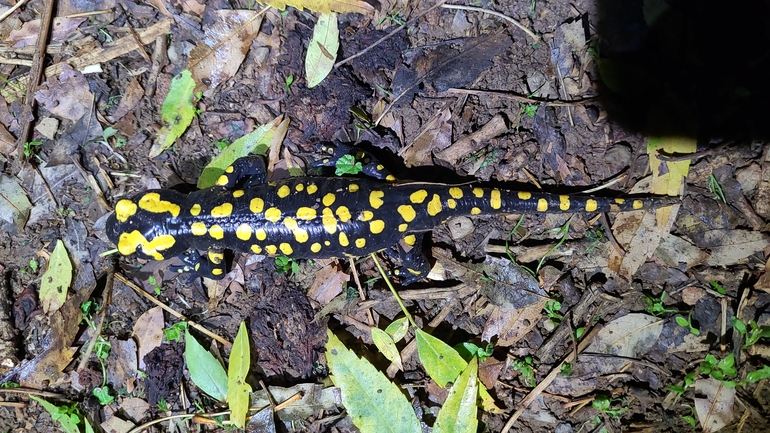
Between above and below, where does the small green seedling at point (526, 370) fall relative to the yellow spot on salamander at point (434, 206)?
below

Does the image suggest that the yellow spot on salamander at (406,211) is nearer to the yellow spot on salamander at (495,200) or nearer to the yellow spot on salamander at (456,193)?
the yellow spot on salamander at (456,193)

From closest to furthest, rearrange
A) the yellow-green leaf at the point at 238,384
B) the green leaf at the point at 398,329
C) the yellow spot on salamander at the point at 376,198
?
the yellow spot on salamander at the point at 376,198 → the yellow-green leaf at the point at 238,384 → the green leaf at the point at 398,329

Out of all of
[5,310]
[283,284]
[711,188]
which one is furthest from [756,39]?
[5,310]

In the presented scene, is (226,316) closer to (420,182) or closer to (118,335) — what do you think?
(118,335)

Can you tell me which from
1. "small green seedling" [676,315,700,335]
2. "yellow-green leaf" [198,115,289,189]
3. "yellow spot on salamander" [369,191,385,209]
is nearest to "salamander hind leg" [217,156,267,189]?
"yellow-green leaf" [198,115,289,189]

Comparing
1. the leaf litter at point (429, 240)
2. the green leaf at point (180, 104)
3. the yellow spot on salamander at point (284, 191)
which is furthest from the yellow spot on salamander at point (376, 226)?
the green leaf at point (180, 104)
